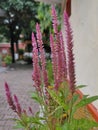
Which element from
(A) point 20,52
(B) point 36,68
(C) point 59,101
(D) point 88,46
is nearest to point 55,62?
(B) point 36,68

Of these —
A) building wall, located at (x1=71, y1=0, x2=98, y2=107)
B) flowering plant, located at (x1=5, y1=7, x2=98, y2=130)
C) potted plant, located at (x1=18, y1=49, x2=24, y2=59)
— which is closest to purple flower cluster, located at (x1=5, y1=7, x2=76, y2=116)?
flowering plant, located at (x1=5, y1=7, x2=98, y2=130)

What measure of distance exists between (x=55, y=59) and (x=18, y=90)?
7.77 meters

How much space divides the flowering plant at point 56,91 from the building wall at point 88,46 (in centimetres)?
100

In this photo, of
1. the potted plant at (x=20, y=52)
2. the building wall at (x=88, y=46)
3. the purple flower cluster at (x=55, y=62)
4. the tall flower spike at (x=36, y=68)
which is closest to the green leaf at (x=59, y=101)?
the purple flower cluster at (x=55, y=62)

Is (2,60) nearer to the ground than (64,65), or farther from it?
nearer to the ground

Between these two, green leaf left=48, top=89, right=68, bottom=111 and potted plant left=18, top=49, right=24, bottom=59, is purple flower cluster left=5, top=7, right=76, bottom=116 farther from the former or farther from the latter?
potted plant left=18, top=49, right=24, bottom=59

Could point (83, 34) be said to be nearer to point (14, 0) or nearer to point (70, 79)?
point (70, 79)

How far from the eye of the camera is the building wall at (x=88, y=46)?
338cm

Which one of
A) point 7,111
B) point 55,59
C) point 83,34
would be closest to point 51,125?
point 55,59

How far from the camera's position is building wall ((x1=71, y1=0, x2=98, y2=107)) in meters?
3.38

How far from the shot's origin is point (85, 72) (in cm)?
409

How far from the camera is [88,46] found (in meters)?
3.80

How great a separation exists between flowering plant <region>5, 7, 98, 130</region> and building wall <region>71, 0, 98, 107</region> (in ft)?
3.28

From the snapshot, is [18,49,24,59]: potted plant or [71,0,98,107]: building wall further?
[18,49,24,59]: potted plant
